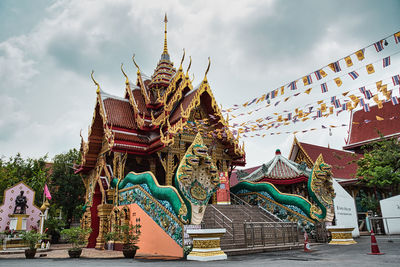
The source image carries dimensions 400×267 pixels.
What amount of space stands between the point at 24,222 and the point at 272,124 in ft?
48.7

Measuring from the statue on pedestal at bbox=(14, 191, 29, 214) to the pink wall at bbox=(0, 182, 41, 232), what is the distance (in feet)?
0.48

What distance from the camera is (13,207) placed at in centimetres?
1700

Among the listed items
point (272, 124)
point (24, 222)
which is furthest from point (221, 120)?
point (24, 222)

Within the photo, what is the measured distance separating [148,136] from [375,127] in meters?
18.0

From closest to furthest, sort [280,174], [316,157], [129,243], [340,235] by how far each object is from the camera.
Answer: [129,243], [340,235], [280,174], [316,157]

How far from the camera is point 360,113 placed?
26375 millimetres

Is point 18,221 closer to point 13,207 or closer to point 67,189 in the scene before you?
point 13,207

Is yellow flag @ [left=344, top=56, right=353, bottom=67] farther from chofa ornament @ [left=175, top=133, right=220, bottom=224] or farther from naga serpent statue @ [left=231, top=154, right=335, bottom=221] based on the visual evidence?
naga serpent statue @ [left=231, top=154, right=335, bottom=221]

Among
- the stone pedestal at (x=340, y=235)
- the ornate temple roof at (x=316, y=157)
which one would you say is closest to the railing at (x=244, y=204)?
the stone pedestal at (x=340, y=235)

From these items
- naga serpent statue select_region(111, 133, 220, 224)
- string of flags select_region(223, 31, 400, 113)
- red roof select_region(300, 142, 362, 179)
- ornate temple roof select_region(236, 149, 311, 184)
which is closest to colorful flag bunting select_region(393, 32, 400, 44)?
string of flags select_region(223, 31, 400, 113)

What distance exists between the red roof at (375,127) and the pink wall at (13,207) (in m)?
22.4

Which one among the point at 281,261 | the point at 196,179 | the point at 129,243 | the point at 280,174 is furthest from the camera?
the point at 280,174

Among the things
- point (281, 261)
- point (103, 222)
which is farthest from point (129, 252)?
point (281, 261)

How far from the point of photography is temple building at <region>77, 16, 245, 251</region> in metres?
13.7
